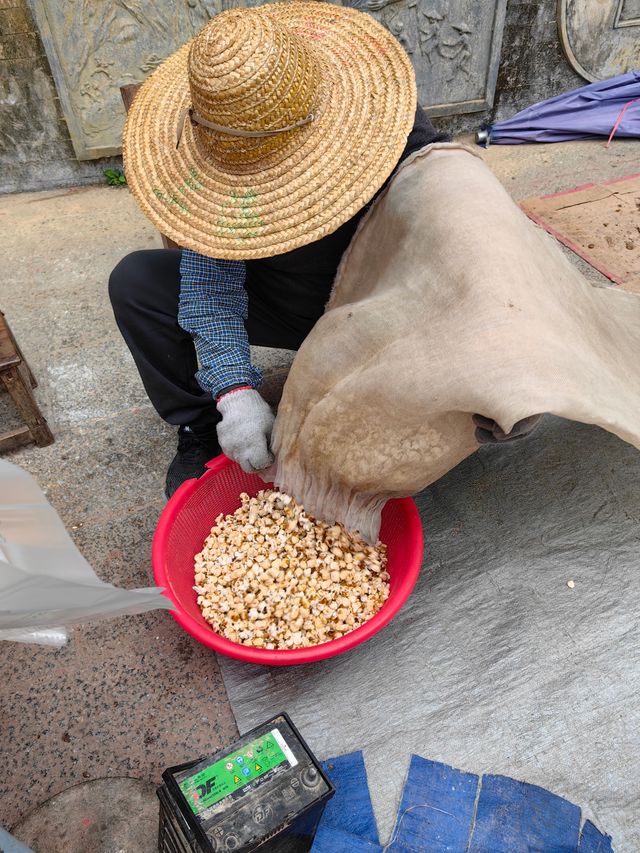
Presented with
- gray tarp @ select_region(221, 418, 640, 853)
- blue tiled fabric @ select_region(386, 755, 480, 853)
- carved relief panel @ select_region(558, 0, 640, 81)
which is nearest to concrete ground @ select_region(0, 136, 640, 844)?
gray tarp @ select_region(221, 418, 640, 853)

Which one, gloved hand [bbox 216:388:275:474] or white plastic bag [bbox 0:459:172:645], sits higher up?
white plastic bag [bbox 0:459:172:645]

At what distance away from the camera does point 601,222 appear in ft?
9.12

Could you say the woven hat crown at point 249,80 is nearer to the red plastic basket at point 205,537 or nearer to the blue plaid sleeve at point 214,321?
the blue plaid sleeve at point 214,321

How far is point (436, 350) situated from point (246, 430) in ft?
1.84

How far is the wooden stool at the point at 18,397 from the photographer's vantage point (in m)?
1.78

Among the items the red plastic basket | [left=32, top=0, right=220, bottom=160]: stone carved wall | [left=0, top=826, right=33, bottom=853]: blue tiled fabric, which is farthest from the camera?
[left=32, top=0, right=220, bottom=160]: stone carved wall

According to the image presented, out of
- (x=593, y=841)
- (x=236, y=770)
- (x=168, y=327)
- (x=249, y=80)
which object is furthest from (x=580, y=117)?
(x=236, y=770)

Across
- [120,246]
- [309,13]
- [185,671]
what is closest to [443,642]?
[185,671]

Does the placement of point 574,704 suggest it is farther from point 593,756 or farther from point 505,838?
point 505,838

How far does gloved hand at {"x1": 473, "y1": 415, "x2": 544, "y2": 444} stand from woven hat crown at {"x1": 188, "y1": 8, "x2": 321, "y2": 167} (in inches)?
26.0

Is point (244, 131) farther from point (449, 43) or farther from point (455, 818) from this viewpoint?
point (449, 43)

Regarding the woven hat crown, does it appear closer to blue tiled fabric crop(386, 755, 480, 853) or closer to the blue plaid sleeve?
the blue plaid sleeve

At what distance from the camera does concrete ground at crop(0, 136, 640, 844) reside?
53.1 inches

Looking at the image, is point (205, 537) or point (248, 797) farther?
point (205, 537)
